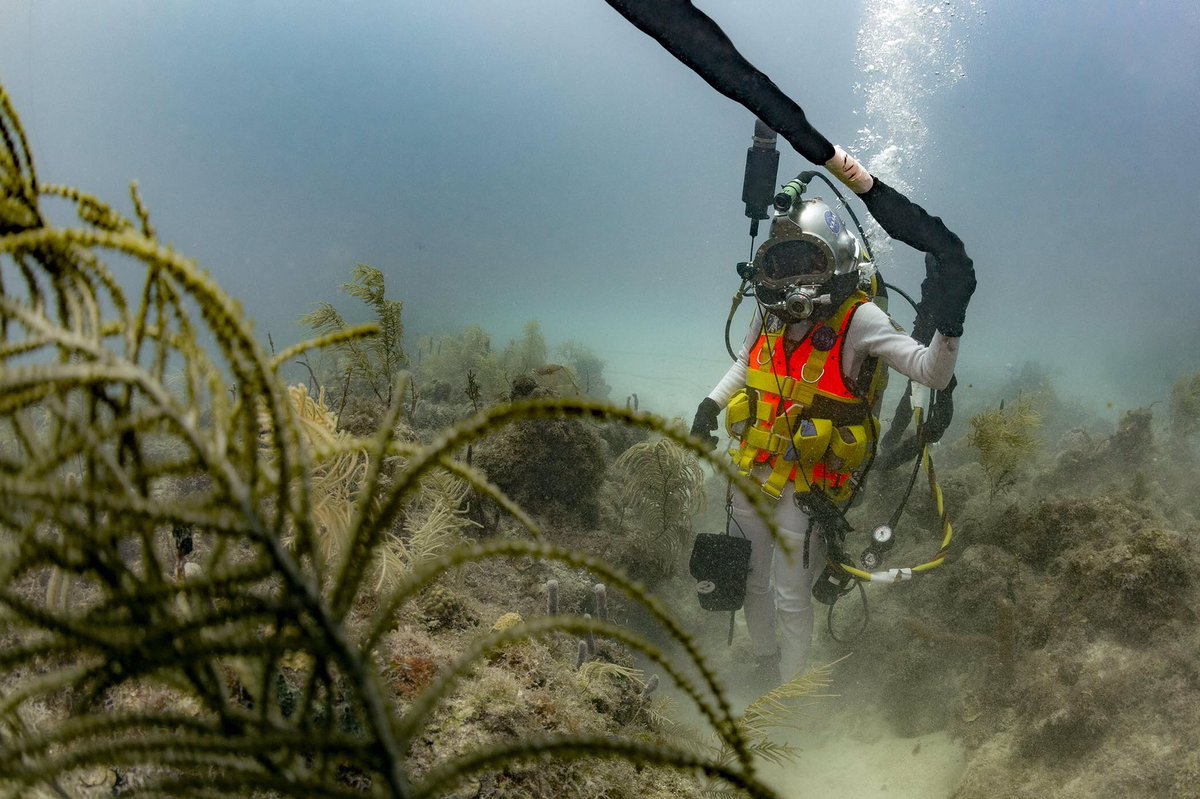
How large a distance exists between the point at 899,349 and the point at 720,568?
7.63 feet

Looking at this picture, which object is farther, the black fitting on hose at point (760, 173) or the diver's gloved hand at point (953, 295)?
the black fitting on hose at point (760, 173)

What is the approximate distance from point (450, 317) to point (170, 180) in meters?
78.9

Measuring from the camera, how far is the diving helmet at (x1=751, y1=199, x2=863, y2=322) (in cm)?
471

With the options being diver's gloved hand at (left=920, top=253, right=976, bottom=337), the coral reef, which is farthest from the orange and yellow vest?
the coral reef

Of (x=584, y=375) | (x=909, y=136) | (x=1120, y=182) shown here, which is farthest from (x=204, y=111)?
(x=1120, y=182)

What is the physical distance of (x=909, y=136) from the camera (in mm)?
72000

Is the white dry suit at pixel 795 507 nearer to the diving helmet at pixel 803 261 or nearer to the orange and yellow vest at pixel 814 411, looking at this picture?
the orange and yellow vest at pixel 814 411

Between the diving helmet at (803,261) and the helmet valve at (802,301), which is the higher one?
the diving helmet at (803,261)

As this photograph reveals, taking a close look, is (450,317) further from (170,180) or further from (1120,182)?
(1120,182)

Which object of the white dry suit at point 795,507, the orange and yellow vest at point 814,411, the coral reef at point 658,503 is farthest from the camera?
the coral reef at point 658,503

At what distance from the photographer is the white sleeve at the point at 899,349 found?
415cm

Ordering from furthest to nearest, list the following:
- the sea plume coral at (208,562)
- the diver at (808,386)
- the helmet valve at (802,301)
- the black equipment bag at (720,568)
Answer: the black equipment bag at (720,568) → the diver at (808,386) → the helmet valve at (802,301) → the sea plume coral at (208,562)

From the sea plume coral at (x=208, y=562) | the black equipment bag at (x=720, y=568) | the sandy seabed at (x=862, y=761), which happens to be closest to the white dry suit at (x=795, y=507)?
the black equipment bag at (x=720, y=568)

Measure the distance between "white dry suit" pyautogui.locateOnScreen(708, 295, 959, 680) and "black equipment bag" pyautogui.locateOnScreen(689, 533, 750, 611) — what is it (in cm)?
30
